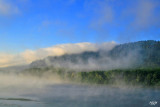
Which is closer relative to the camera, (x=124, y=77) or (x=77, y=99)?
(x=77, y=99)

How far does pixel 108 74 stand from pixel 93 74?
11581mm

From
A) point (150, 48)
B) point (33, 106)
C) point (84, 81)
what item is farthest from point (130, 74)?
point (150, 48)

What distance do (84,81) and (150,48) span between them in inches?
4301

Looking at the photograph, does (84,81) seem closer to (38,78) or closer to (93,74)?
(93,74)

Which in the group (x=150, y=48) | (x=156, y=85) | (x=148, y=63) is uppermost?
(x=150, y=48)

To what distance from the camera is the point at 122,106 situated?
33500 millimetres

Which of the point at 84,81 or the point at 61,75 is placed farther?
the point at 61,75

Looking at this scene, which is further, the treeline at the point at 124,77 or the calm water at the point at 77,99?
the treeline at the point at 124,77

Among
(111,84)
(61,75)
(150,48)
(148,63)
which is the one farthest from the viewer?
(150,48)

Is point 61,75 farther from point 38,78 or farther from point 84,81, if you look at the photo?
point 84,81

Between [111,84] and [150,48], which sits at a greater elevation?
[150,48]

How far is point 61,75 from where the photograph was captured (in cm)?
14812

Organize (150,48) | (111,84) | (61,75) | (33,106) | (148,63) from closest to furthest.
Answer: (33,106) < (111,84) < (61,75) < (148,63) < (150,48)

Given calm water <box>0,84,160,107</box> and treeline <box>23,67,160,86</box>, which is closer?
calm water <box>0,84,160,107</box>
